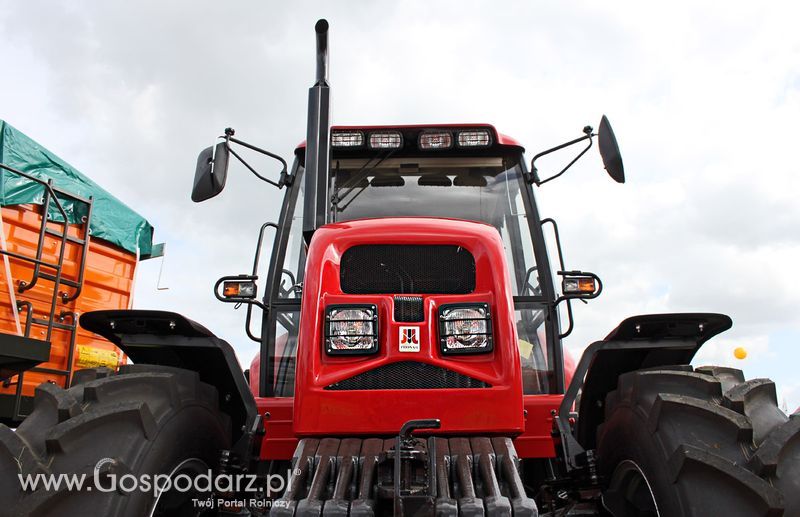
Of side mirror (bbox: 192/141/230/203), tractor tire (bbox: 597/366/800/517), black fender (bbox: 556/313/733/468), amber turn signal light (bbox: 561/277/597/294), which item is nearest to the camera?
tractor tire (bbox: 597/366/800/517)

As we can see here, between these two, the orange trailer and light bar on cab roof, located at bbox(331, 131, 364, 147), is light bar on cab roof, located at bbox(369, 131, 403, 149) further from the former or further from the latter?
the orange trailer

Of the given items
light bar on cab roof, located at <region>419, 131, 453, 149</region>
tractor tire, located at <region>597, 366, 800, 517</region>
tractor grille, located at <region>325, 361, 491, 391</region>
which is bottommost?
tractor tire, located at <region>597, 366, 800, 517</region>

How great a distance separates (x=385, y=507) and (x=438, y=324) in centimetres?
84

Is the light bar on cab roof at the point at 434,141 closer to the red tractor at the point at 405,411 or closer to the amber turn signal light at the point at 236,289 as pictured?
the red tractor at the point at 405,411

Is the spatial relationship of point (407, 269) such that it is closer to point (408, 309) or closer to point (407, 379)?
point (408, 309)

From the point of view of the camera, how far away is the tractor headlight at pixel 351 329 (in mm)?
2875

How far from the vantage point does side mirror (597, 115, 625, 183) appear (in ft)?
11.7

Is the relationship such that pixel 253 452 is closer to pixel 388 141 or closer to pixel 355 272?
pixel 355 272

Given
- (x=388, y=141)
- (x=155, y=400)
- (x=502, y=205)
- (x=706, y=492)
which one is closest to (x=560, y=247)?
(x=502, y=205)

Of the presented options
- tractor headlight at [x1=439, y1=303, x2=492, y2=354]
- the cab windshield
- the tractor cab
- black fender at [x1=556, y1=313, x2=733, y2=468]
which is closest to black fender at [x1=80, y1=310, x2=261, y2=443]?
the tractor cab

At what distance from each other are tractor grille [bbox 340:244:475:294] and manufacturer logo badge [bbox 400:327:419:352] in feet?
0.93

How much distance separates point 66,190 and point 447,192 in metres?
3.92

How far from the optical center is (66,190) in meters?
6.18

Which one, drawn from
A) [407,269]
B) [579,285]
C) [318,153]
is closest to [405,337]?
[407,269]
